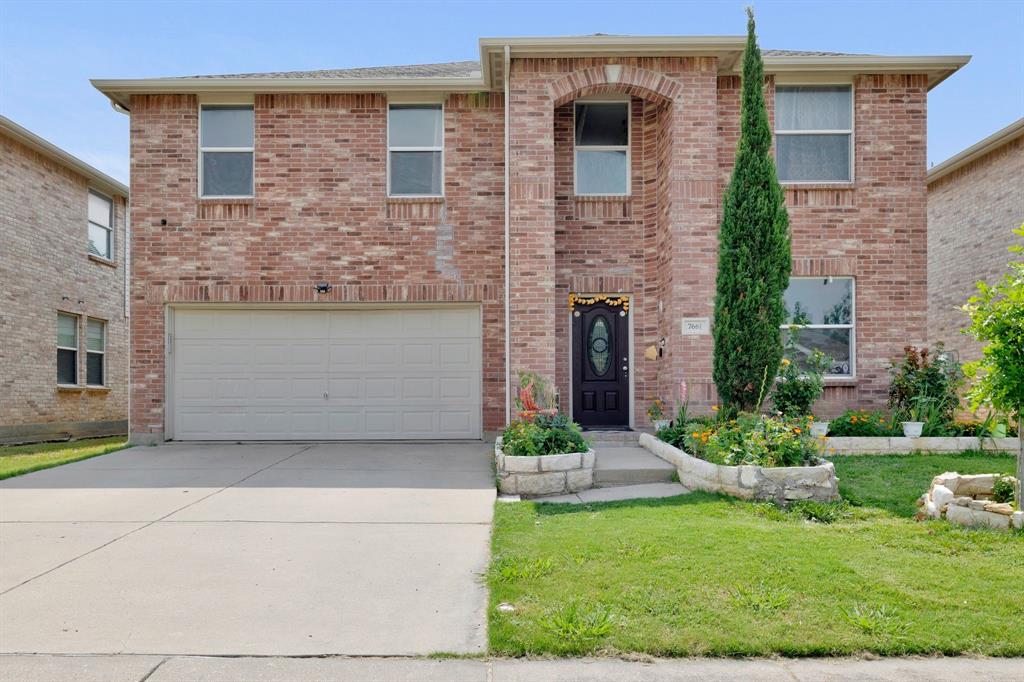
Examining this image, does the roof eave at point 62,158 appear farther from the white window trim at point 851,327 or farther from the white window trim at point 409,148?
the white window trim at point 851,327

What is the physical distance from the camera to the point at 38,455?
→ 11031mm

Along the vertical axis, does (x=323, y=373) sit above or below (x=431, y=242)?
below

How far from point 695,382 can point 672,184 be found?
2988 mm

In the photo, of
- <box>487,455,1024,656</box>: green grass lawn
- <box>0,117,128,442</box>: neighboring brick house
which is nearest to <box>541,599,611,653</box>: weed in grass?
<box>487,455,1024,656</box>: green grass lawn

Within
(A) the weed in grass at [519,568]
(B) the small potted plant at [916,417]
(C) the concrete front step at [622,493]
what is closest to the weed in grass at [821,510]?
(C) the concrete front step at [622,493]

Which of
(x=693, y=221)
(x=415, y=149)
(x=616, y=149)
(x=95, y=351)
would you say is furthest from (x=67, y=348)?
(x=693, y=221)

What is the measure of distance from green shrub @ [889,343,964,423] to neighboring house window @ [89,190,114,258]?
17.0 meters

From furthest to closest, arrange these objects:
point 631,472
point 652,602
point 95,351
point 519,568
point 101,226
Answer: point 101,226
point 95,351
point 631,472
point 519,568
point 652,602

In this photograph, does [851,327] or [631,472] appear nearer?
[631,472]

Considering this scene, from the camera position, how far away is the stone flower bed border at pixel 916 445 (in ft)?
29.6

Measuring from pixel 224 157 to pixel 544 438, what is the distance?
7732 millimetres

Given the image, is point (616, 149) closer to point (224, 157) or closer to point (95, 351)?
point (224, 157)

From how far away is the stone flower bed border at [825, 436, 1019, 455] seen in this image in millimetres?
9023

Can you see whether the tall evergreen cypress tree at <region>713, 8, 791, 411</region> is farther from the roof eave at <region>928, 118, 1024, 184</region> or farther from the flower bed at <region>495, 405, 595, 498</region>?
the roof eave at <region>928, 118, 1024, 184</region>
